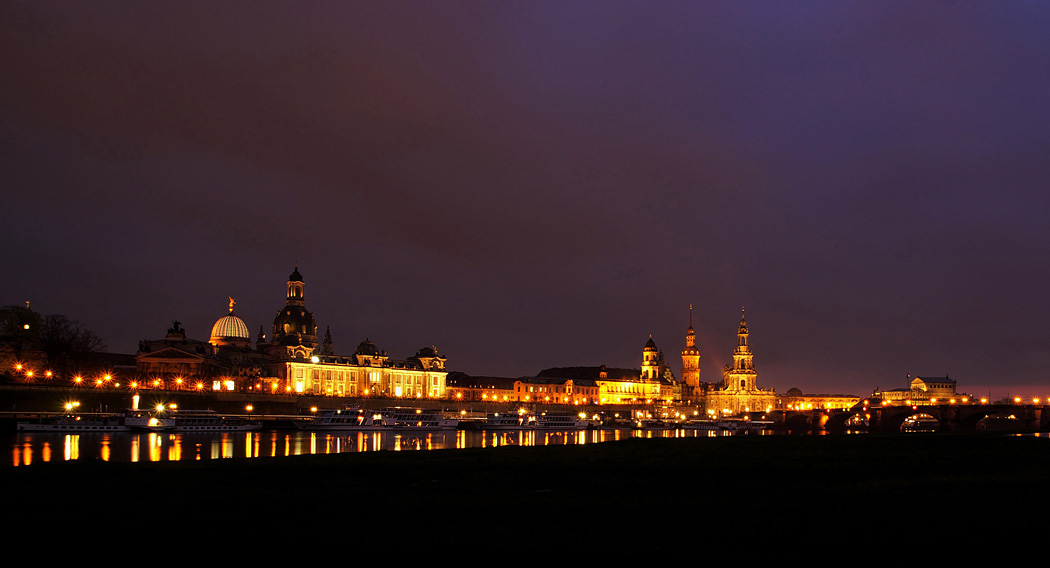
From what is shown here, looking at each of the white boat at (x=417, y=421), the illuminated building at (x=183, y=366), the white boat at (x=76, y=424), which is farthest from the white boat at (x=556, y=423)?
the white boat at (x=76, y=424)

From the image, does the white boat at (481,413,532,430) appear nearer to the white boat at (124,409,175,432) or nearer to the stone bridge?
the white boat at (124,409,175,432)

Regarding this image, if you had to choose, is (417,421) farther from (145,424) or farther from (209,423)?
(145,424)

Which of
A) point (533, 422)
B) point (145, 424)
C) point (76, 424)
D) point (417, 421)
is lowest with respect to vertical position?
point (533, 422)

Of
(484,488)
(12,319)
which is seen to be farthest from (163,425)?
(484,488)

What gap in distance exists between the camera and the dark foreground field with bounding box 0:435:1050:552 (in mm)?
14039

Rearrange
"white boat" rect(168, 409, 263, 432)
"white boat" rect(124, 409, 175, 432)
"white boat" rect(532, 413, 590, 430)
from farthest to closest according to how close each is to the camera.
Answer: "white boat" rect(532, 413, 590, 430)
"white boat" rect(168, 409, 263, 432)
"white boat" rect(124, 409, 175, 432)

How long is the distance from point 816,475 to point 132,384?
5547 inches

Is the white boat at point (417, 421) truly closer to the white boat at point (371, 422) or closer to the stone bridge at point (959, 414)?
the white boat at point (371, 422)

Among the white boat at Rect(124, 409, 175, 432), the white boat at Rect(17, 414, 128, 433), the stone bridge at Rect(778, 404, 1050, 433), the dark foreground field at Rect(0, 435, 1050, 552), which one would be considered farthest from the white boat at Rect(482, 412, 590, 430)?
the dark foreground field at Rect(0, 435, 1050, 552)

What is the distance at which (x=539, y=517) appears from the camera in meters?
16.0

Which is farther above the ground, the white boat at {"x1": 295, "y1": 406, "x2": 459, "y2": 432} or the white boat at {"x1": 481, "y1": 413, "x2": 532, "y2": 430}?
the white boat at {"x1": 295, "y1": 406, "x2": 459, "y2": 432}

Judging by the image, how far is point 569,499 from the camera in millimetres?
18906

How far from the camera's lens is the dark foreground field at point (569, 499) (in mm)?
14039

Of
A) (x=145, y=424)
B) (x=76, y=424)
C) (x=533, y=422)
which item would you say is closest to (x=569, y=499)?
(x=76, y=424)
